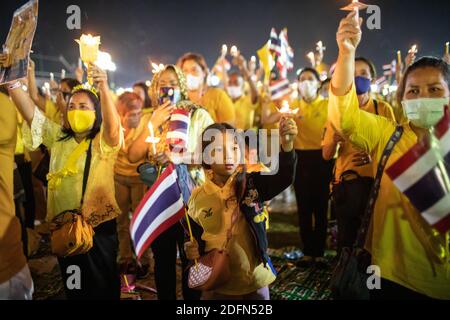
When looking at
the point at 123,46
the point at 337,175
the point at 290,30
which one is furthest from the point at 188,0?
the point at 337,175

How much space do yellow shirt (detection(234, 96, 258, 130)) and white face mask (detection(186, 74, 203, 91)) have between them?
262 centimetres

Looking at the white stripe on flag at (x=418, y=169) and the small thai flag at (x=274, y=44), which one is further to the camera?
the small thai flag at (x=274, y=44)

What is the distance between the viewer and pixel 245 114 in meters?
7.46

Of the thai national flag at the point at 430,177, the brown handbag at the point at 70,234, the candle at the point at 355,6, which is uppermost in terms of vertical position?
the candle at the point at 355,6

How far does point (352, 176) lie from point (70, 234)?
2.70m

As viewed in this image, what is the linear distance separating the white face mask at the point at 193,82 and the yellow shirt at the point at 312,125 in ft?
5.02

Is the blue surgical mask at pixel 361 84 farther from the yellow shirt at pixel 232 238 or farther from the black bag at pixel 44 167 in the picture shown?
the black bag at pixel 44 167

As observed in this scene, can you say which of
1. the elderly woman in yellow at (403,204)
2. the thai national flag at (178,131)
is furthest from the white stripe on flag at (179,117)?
the elderly woman in yellow at (403,204)

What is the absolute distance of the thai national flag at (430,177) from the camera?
1619 millimetres

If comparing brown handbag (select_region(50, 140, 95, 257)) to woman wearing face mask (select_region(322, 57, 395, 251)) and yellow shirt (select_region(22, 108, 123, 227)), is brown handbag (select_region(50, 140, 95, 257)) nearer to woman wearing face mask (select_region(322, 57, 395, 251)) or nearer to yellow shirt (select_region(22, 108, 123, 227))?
yellow shirt (select_region(22, 108, 123, 227))

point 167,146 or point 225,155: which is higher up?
point 167,146

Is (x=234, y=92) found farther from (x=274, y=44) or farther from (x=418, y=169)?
(x=418, y=169)

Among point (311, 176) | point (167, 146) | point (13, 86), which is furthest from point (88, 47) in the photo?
point (311, 176)

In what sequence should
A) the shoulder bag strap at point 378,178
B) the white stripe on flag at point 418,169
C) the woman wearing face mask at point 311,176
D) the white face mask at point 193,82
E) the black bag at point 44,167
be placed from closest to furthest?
the white stripe on flag at point 418,169
the shoulder bag strap at point 378,178
the white face mask at point 193,82
the woman wearing face mask at point 311,176
the black bag at point 44,167
